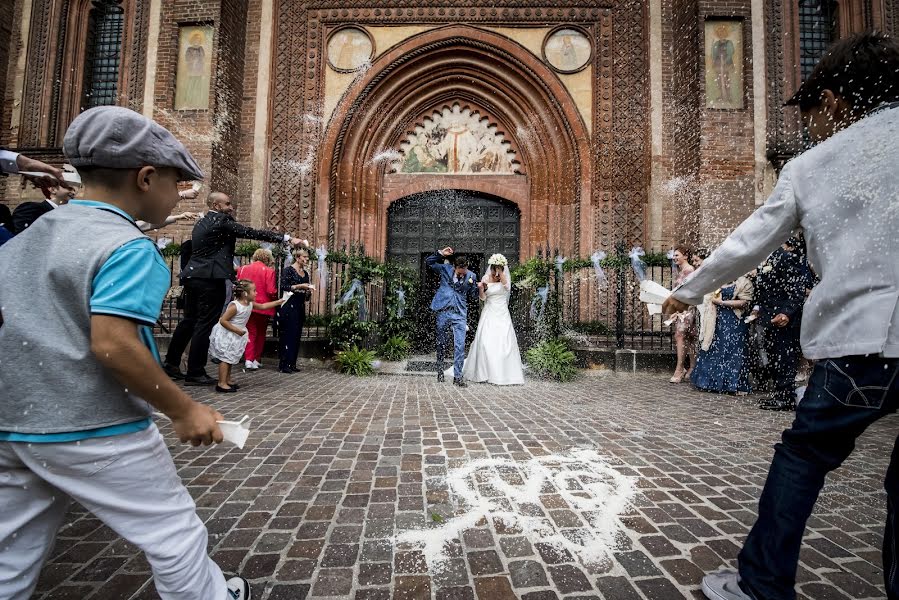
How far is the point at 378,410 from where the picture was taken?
473 cm

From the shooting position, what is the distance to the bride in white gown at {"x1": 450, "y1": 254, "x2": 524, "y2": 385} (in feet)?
23.1

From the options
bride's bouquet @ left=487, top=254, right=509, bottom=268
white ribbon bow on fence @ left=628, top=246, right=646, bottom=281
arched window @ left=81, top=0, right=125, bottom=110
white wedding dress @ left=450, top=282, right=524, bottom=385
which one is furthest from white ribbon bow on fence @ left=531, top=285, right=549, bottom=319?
arched window @ left=81, top=0, right=125, bottom=110

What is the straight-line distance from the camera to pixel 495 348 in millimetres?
7082

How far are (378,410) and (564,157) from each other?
31.2 feet

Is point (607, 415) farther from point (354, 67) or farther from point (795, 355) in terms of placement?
point (354, 67)

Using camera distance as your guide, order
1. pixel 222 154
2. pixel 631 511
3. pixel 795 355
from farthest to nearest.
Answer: pixel 222 154, pixel 795 355, pixel 631 511

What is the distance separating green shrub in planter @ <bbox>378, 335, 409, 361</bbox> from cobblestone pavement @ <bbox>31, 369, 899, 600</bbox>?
4.01 metres

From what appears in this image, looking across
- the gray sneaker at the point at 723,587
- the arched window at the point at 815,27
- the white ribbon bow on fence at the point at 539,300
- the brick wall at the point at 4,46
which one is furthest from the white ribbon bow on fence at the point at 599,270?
the brick wall at the point at 4,46

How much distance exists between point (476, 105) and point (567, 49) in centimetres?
281

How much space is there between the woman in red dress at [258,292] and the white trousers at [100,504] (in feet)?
19.7

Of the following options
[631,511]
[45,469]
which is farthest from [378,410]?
[45,469]

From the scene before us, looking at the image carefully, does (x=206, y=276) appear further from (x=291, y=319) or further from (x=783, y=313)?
(x=783, y=313)

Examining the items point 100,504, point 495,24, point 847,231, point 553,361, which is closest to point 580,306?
point 553,361

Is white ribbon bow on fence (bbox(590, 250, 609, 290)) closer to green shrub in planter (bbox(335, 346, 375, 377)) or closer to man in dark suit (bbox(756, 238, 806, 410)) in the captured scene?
man in dark suit (bbox(756, 238, 806, 410))
